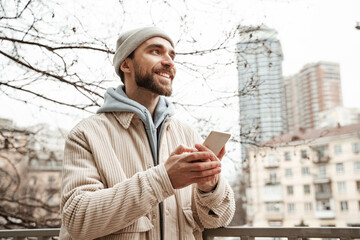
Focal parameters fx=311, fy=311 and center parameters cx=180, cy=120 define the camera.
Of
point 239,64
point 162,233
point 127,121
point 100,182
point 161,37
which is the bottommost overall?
point 162,233

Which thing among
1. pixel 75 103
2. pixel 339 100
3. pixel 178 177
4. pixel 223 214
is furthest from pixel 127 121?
pixel 339 100

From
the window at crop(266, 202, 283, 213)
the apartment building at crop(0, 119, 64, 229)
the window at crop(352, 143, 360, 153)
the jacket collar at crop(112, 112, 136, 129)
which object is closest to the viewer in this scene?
the jacket collar at crop(112, 112, 136, 129)

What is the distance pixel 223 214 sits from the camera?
4.12 feet

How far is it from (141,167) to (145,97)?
34cm

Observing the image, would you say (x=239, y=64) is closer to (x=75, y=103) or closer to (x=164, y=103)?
(x=164, y=103)

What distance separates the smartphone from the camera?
3.31 ft

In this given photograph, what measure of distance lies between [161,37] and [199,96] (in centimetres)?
140

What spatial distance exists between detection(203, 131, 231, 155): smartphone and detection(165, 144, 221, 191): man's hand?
5 centimetres

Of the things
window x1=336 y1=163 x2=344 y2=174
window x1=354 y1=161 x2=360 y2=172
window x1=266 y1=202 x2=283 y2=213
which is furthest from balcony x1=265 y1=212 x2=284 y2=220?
window x1=354 y1=161 x2=360 y2=172

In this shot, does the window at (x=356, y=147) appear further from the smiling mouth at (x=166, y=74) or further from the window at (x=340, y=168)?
the smiling mouth at (x=166, y=74)

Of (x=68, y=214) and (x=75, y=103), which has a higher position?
(x=75, y=103)

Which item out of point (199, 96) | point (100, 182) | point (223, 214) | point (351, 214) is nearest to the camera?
point (100, 182)

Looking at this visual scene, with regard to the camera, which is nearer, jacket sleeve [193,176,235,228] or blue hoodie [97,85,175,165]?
jacket sleeve [193,176,235,228]

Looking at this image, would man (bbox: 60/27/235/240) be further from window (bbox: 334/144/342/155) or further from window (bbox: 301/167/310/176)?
window (bbox: 301/167/310/176)
